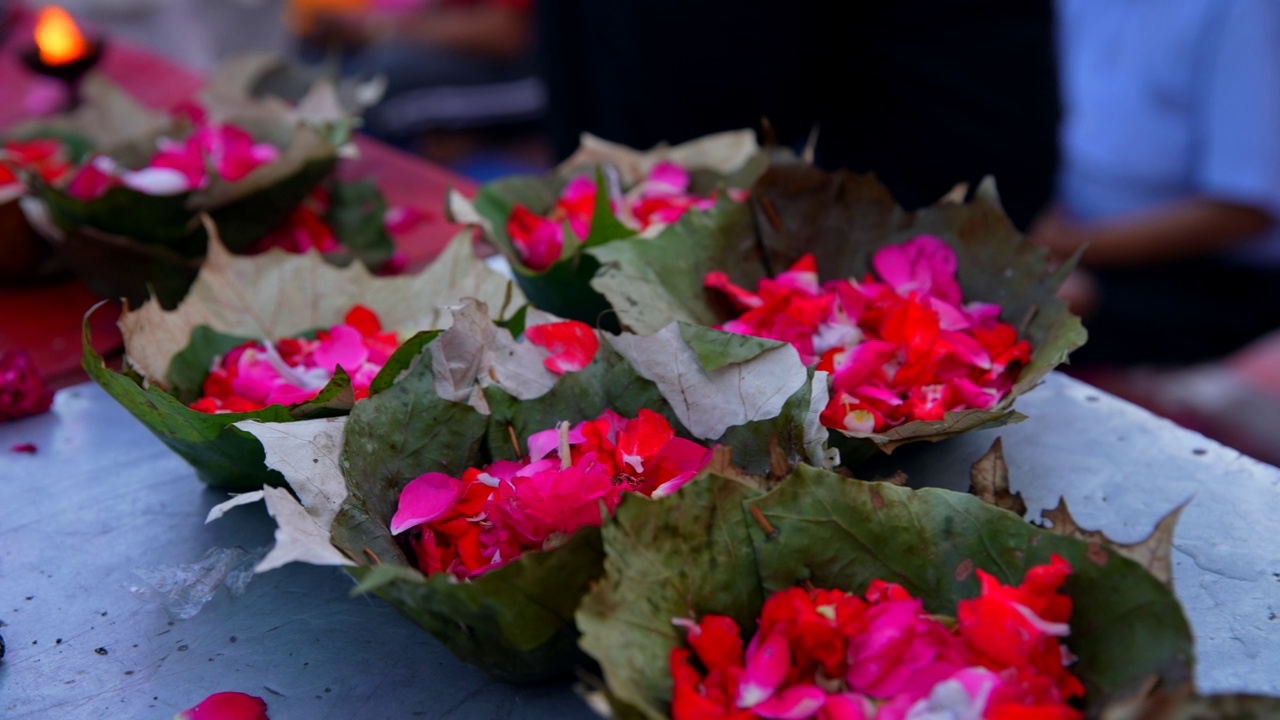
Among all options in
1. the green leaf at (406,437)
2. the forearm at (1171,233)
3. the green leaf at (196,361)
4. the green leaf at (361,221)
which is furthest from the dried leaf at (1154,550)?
the forearm at (1171,233)

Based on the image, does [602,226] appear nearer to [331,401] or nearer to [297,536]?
[331,401]

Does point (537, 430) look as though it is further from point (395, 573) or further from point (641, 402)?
point (395, 573)

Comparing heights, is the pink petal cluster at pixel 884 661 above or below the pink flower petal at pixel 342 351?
above

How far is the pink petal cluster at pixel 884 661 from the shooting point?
43 cm

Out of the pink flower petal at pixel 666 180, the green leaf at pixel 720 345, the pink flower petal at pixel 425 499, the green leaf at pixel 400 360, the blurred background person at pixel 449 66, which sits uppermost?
the green leaf at pixel 720 345

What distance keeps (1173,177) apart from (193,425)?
1.59 m

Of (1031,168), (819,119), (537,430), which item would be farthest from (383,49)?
(537,430)

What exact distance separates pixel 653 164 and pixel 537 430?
0.42m

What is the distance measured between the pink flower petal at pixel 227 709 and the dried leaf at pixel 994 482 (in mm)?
385

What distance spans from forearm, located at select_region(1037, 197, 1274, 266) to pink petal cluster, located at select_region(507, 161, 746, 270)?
922 mm

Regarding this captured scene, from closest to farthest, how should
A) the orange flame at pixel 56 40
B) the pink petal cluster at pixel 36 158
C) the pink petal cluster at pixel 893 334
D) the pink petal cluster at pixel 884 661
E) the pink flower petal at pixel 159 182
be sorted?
the pink petal cluster at pixel 884 661
the pink petal cluster at pixel 893 334
the pink flower petal at pixel 159 182
the pink petal cluster at pixel 36 158
the orange flame at pixel 56 40

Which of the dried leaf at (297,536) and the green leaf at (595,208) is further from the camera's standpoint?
the green leaf at (595,208)

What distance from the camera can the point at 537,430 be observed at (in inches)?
24.1

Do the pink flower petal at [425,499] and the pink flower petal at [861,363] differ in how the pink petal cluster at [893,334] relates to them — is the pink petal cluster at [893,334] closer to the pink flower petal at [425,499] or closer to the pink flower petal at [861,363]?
the pink flower petal at [861,363]
